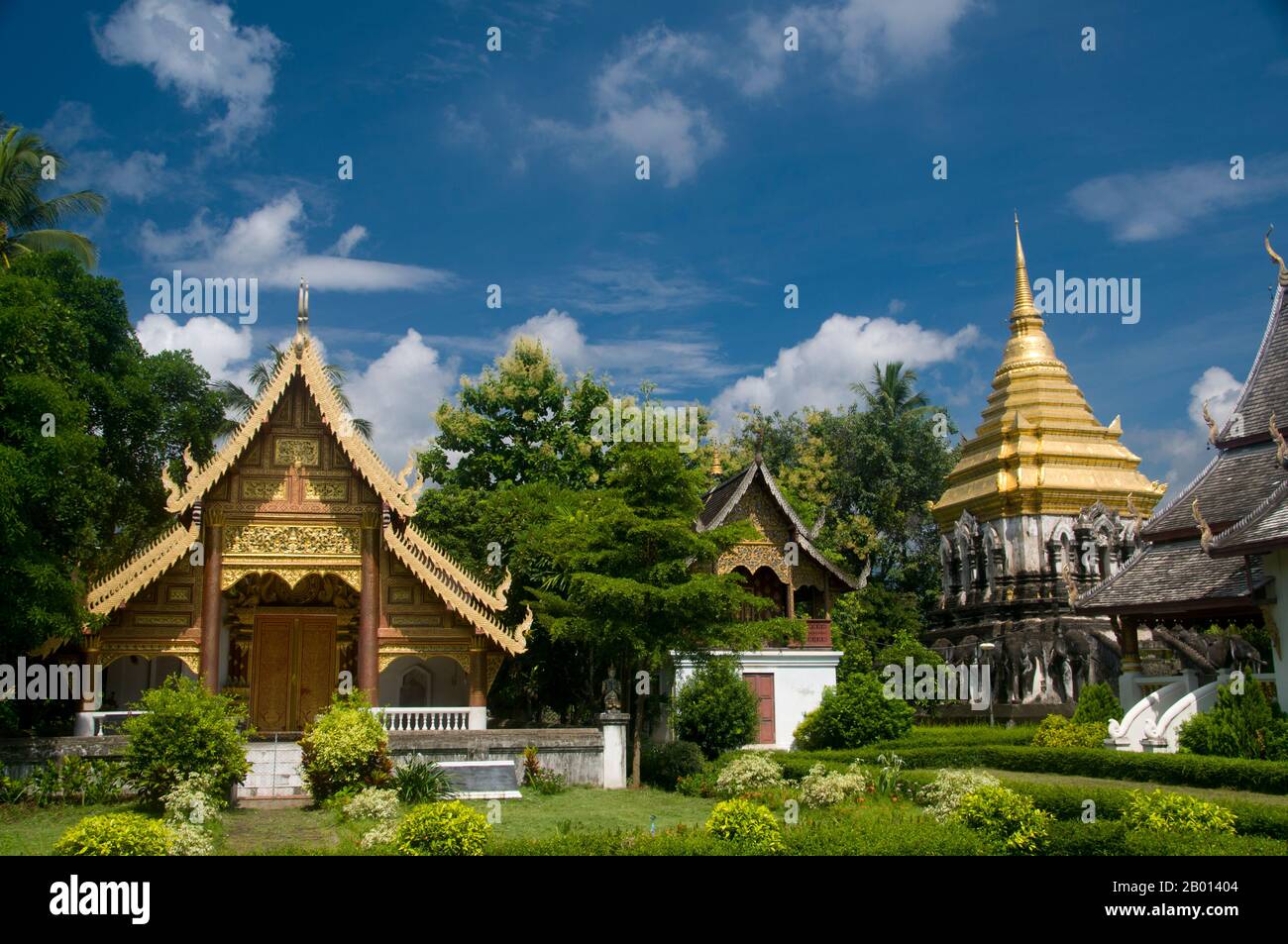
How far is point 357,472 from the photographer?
21.2m

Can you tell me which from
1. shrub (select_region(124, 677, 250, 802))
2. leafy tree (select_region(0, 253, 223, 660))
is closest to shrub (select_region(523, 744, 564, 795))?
shrub (select_region(124, 677, 250, 802))

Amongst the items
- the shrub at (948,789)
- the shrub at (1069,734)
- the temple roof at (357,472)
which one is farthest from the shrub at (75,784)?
the shrub at (1069,734)

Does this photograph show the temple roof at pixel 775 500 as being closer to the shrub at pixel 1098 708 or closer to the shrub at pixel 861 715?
the shrub at pixel 861 715

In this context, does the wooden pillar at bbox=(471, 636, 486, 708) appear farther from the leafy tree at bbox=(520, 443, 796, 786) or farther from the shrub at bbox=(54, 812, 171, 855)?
the shrub at bbox=(54, 812, 171, 855)

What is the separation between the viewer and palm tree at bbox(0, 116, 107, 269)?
2805 centimetres

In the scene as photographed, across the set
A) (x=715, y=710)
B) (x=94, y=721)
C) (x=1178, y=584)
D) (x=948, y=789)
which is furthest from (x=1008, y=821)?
(x=94, y=721)

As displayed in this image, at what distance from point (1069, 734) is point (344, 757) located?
12696 millimetres

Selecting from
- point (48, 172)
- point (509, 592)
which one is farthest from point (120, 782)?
point (48, 172)

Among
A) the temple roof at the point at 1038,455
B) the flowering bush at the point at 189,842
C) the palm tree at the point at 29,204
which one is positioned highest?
the palm tree at the point at 29,204

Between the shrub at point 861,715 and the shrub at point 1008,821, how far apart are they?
10533 millimetres

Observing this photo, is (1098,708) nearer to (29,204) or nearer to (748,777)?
(748,777)

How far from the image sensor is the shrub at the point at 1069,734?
20.8 m

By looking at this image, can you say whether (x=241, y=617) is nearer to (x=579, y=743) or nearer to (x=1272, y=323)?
(x=579, y=743)

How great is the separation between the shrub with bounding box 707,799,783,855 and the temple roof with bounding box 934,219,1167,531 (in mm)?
25951
